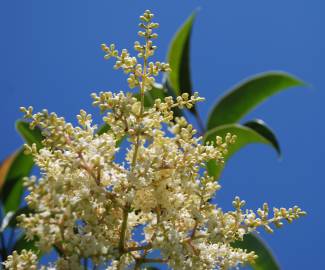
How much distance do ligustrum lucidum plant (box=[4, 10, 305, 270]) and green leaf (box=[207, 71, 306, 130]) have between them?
186 centimetres

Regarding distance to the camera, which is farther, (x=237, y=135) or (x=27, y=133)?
(x=27, y=133)

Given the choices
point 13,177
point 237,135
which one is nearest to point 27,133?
point 13,177

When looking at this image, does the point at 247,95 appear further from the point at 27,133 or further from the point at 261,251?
the point at 27,133

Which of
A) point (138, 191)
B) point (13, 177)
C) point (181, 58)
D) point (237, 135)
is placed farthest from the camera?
point (13, 177)

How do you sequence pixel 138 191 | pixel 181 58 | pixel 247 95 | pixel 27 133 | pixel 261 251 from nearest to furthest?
1. pixel 138 191
2. pixel 261 251
3. pixel 27 133
4. pixel 247 95
5. pixel 181 58

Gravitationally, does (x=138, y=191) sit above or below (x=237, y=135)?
below

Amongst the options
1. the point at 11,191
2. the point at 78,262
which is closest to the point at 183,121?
the point at 78,262

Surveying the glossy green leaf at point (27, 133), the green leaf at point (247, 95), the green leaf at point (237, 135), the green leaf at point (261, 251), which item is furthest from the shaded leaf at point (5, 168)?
the green leaf at point (261, 251)

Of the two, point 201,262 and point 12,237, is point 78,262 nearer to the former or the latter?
point 201,262

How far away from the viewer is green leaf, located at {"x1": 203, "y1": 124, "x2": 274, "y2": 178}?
2.62 meters

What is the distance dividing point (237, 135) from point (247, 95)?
0.54m

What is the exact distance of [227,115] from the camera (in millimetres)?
3166

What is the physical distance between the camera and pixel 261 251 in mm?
2869

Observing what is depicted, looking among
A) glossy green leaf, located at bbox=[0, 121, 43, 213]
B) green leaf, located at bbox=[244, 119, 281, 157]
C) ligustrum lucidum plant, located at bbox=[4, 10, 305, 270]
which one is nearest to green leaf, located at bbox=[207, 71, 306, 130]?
green leaf, located at bbox=[244, 119, 281, 157]
